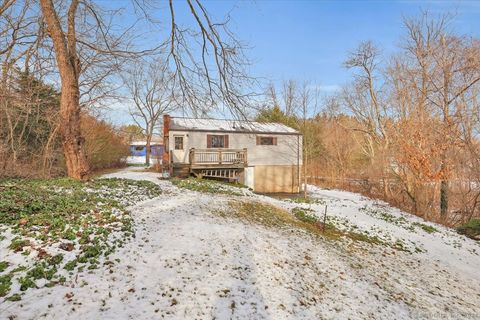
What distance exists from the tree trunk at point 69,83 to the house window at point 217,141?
11.4 metres

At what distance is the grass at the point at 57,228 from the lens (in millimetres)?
3344

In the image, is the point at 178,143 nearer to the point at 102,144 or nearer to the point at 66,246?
the point at 102,144

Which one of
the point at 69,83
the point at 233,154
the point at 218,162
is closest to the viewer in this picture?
the point at 69,83

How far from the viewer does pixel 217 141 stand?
67.8 feet

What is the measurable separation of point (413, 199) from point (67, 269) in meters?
16.4

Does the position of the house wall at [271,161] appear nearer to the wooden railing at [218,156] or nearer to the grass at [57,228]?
the wooden railing at [218,156]

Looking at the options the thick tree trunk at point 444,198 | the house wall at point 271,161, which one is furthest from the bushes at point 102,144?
the thick tree trunk at point 444,198

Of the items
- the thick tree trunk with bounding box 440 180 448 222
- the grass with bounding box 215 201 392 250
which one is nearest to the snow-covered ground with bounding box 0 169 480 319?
the grass with bounding box 215 201 392 250

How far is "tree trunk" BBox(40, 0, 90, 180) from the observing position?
8.47 meters

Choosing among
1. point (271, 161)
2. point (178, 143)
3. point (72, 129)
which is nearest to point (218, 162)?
point (178, 143)

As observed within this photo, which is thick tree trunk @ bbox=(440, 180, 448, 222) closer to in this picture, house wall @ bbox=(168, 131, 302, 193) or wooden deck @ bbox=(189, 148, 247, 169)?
house wall @ bbox=(168, 131, 302, 193)

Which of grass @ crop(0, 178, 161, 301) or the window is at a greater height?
the window

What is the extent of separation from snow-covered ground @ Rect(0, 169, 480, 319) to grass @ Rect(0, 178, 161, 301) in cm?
29

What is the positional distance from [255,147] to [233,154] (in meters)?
2.58
